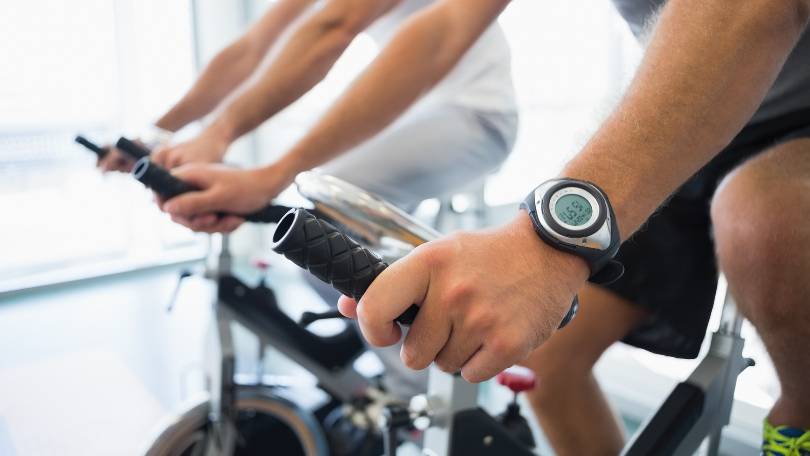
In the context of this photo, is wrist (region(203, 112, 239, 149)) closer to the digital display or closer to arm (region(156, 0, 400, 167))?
arm (region(156, 0, 400, 167))

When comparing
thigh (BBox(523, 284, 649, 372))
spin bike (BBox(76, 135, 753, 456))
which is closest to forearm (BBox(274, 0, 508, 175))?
spin bike (BBox(76, 135, 753, 456))

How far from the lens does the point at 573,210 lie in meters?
0.52

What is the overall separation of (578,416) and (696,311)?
0.27 m

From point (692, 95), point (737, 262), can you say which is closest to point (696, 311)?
point (737, 262)

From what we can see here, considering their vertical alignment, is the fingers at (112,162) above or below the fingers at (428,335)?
below

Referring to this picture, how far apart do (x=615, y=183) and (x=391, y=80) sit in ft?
1.94

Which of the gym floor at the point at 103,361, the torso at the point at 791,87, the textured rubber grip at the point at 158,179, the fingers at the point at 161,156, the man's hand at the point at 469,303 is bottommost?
the gym floor at the point at 103,361

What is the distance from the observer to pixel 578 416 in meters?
1.06

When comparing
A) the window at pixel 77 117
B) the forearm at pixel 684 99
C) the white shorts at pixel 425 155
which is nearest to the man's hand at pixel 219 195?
the white shorts at pixel 425 155

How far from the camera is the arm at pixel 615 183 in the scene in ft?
1.59

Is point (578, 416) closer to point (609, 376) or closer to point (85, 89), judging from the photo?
point (609, 376)

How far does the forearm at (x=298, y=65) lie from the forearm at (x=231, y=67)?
323 millimetres

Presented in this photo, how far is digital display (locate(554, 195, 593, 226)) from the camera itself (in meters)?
0.52

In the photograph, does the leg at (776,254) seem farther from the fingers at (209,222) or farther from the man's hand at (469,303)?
the fingers at (209,222)
